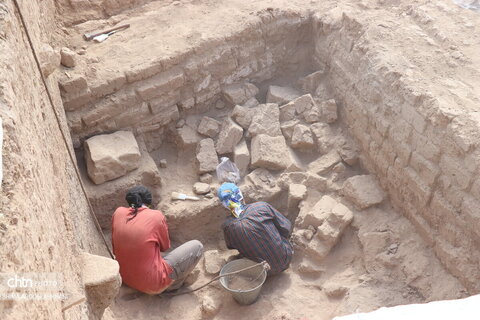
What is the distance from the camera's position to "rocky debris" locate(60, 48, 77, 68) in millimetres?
4848

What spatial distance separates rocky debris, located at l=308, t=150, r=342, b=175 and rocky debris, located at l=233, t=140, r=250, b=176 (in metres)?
0.76

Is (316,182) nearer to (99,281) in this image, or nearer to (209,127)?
(209,127)

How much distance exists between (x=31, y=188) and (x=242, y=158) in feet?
11.2

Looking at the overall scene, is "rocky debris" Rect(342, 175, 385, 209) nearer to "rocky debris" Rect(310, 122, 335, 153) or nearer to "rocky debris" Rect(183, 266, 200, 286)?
"rocky debris" Rect(310, 122, 335, 153)

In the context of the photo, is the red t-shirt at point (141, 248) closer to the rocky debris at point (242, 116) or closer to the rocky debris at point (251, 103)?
the rocky debris at point (242, 116)

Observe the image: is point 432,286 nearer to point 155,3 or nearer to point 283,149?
point 283,149

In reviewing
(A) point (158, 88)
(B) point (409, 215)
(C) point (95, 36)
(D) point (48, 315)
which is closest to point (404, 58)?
(B) point (409, 215)

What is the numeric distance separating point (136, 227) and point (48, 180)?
1.62 metres

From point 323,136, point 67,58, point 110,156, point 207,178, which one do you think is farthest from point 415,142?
point 67,58

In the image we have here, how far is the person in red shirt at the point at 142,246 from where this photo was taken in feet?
13.9

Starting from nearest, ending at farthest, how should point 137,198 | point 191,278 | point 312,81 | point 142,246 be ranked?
point 142,246
point 137,198
point 191,278
point 312,81

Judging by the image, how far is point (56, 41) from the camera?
17.3 ft

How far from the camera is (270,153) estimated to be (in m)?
5.41

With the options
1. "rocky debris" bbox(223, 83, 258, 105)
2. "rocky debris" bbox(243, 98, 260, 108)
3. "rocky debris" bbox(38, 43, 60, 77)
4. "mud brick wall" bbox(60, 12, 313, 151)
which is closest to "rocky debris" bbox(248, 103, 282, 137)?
"rocky debris" bbox(243, 98, 260, 108)
